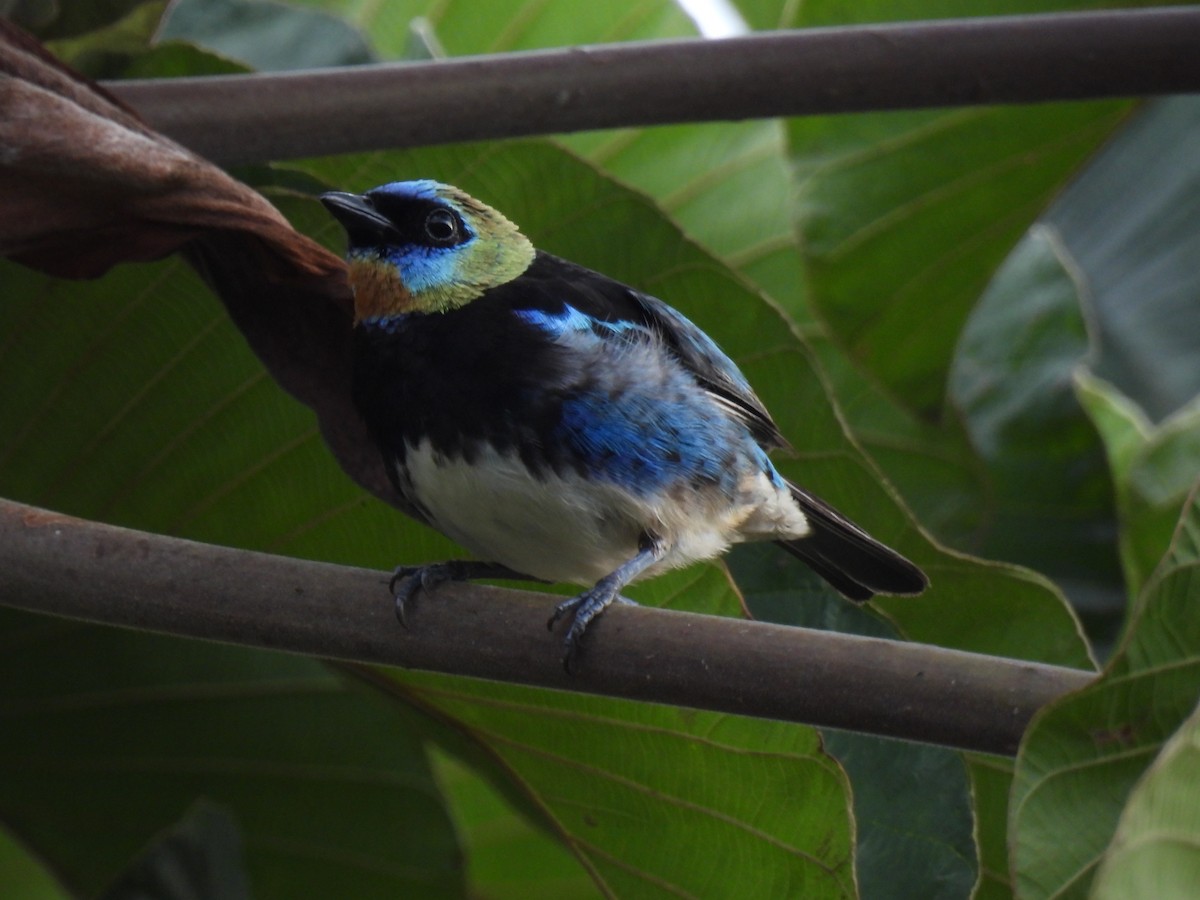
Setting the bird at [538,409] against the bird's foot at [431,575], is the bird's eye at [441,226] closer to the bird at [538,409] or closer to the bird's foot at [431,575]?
the bird at [538,409]

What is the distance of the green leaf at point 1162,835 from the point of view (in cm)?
99

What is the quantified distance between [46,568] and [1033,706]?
2.77 feet

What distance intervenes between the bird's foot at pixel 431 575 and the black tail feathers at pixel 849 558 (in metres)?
0.43

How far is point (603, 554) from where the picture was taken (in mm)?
1958

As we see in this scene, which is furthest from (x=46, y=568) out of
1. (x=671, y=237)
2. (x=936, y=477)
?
(x=936, y=477)

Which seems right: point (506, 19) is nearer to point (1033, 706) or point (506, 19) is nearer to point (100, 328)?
point (100, 328)

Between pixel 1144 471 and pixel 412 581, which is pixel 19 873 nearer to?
pixel 412 581

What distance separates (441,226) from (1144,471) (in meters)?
1.47

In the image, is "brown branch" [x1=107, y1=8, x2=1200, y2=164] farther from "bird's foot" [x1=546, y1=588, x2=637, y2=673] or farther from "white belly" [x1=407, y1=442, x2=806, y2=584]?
"bird's foot" [x1=546, y1=588, x2=637, y2=673]

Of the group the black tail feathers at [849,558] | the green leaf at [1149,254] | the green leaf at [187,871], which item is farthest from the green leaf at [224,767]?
the green leaf at [1149,254]

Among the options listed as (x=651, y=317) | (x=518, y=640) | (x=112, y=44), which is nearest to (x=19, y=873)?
(x=112, y=44)

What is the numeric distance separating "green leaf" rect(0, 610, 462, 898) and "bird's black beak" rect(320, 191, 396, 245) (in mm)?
778

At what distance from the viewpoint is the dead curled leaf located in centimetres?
172

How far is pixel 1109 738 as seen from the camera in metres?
1.29
